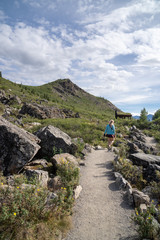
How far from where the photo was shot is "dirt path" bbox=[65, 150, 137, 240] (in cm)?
408

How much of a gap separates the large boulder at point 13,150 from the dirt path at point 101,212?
9.53 ft

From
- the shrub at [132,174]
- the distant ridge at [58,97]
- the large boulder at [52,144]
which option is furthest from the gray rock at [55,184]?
the distant ridge at [58,97]

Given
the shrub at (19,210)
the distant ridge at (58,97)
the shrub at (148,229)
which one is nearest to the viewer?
the shrub at (19,210)

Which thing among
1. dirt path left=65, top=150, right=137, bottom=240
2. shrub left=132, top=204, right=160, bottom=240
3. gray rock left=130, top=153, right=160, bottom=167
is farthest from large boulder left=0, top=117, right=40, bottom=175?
gray rock left=130, top=153, right=160, bottom=167

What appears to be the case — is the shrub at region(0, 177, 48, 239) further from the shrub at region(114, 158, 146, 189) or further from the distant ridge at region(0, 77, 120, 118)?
the distant ridge at region(0, 77, 120, 118)

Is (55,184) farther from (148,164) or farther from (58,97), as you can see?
(58,97)

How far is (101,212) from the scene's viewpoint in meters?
4.96

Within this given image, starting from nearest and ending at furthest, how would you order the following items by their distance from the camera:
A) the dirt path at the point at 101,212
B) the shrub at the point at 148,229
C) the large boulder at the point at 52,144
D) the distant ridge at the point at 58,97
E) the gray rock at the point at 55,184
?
1. the shrub at the point at 148,229
2. the dirt path at the point at 101,212
3. the gray rock at the point at 55,184
4. the large boulder at the point at 52,144
5. the distant ridge at the point at 58,97

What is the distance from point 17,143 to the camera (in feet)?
21.3

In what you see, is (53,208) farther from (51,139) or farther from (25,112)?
(25,112)

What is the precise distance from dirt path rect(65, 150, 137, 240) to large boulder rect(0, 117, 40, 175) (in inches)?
114

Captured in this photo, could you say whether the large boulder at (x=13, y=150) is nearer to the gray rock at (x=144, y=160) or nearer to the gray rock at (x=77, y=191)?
the gray rock at (x=77, y=191)

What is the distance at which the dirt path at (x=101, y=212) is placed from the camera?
4078 mm

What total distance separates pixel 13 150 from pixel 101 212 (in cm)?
438
